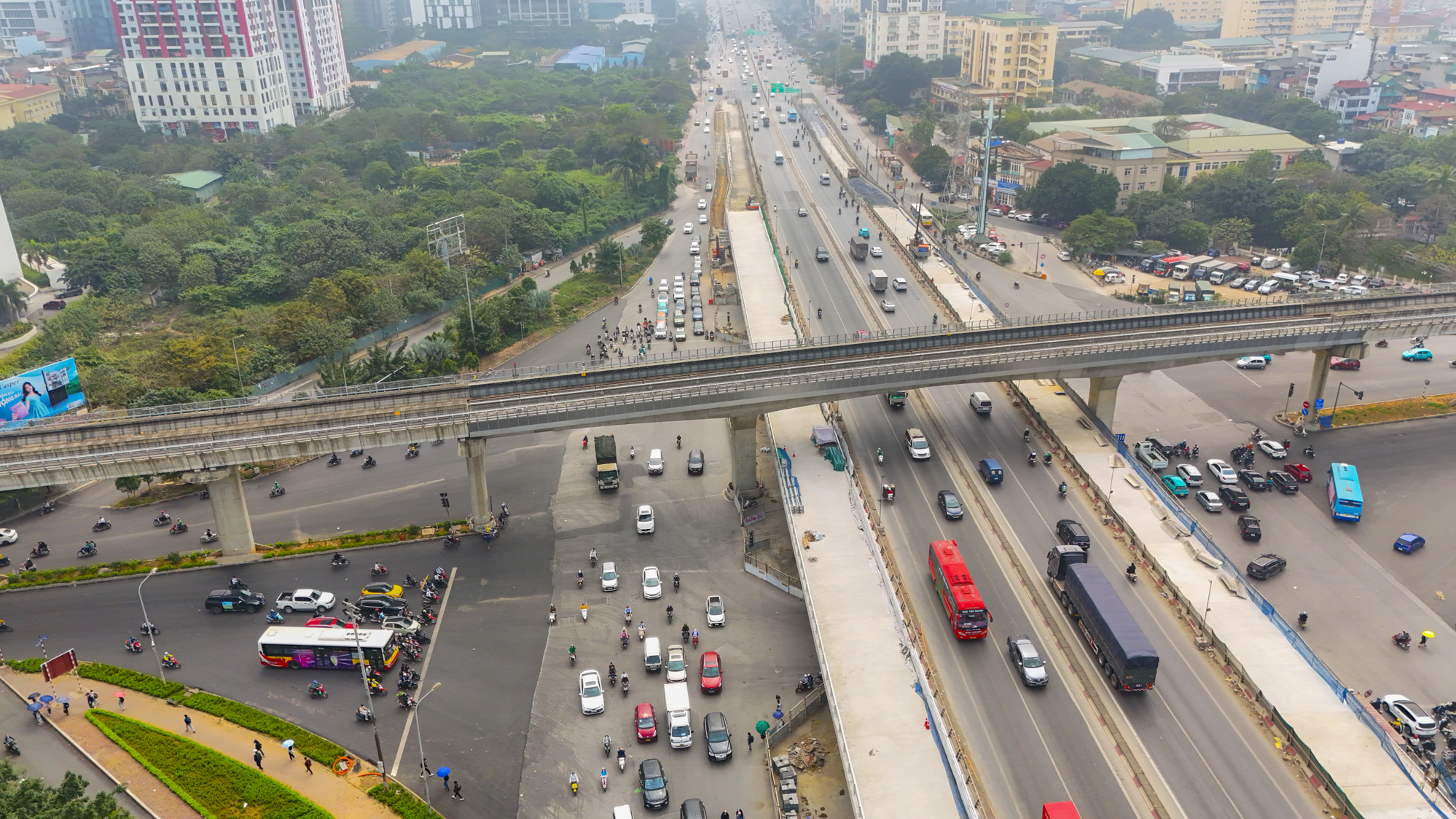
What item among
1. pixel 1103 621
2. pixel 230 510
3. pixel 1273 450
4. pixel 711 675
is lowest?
pixel 711 675

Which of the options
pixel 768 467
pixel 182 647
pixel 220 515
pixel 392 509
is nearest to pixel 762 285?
pixel 768 467

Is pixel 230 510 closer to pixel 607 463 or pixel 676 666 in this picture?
pixel 607 463

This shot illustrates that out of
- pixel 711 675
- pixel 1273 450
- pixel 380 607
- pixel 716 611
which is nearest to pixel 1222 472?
pixel 1273 450

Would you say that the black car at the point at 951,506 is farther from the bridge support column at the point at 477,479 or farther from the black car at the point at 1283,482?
the bridge support column at the point at 477,479

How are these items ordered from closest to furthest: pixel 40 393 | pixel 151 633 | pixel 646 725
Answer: pixel 646 725 < pixel 151 633 < pixel 40 393

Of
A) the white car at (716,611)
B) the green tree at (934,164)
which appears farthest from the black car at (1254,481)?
the green tree at (934,164)

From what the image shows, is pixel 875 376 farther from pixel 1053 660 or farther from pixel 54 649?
pixel 54 649
